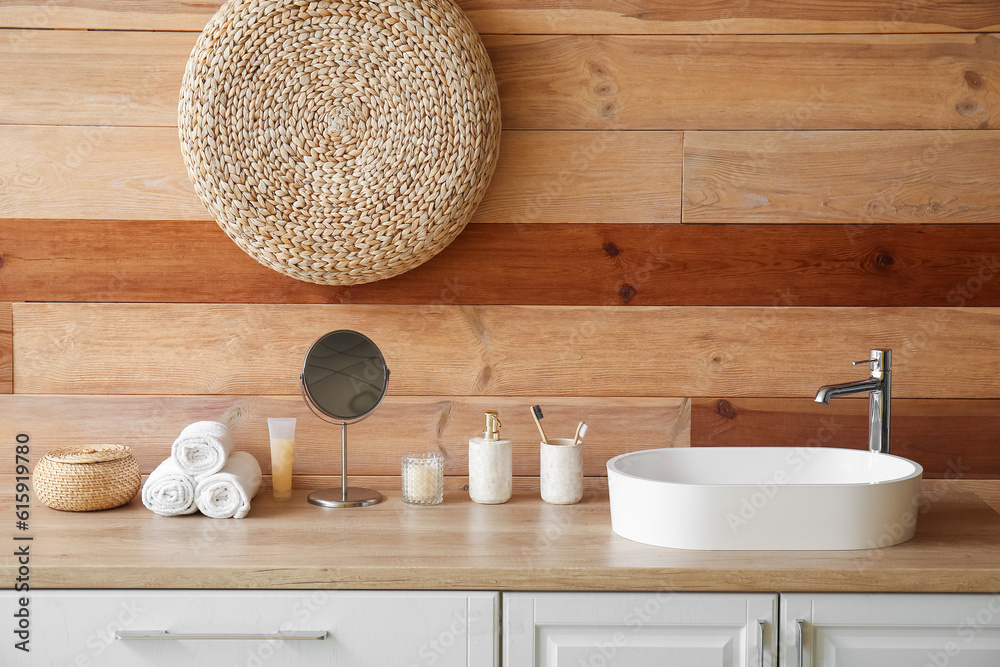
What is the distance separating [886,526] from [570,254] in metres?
0.72

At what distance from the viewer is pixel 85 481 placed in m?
1.36

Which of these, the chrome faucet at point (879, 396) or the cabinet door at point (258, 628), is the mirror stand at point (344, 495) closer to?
the cabinet door at point (258, 628)

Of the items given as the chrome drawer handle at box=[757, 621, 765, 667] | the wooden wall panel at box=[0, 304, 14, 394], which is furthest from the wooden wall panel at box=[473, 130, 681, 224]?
the wooden wall panel at box=[0, 304, 14, 394]

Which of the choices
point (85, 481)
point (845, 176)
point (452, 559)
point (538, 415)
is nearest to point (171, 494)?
point (85, 481)

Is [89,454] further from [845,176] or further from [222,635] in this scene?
[845,176]

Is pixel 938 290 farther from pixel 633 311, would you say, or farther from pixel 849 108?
pixel 633 311

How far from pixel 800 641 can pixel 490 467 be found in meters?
0.57

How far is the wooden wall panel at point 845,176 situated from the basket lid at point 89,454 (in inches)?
45.0

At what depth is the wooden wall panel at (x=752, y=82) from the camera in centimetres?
151

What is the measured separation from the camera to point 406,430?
1570 millimetres

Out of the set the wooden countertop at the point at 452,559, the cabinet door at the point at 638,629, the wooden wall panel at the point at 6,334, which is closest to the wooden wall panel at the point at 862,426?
the wooden countertop at the point at 452,559

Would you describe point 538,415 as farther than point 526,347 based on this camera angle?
No

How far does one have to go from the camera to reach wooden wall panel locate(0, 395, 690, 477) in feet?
5.09

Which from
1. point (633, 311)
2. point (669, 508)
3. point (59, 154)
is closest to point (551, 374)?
point (633, 311)
